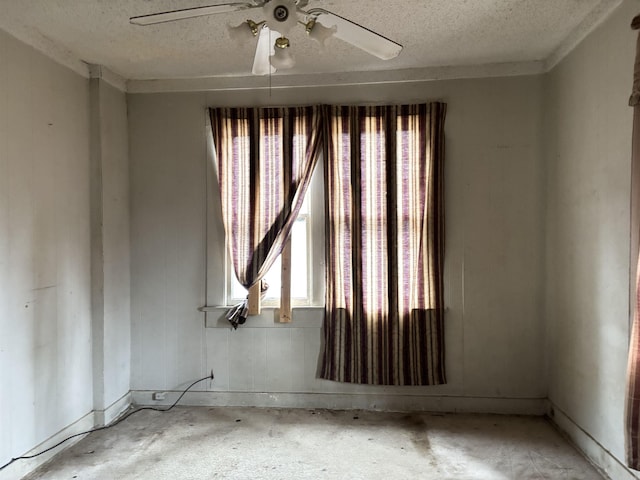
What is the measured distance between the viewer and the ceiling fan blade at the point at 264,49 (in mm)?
1828

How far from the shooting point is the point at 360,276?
3.21m

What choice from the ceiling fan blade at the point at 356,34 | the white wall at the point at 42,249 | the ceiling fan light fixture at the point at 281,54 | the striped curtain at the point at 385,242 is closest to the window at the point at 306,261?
the striped curtain at the point at 385,242

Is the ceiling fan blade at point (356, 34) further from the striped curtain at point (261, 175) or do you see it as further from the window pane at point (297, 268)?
the window pane at point (297, 268)

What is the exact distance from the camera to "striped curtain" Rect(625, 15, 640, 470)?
182 centimetres

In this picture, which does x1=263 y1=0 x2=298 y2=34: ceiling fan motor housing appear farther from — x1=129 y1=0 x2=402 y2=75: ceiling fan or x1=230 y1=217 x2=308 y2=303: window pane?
x1=230 y1=217 x2=308 y2=303: window pane

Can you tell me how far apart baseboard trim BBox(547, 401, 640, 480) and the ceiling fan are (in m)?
2.46

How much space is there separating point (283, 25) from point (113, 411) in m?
3.02

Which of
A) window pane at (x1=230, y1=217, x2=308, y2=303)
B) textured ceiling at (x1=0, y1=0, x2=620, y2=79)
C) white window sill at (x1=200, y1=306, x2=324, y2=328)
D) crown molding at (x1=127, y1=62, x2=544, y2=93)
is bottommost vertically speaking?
white window sill at (x1=200, y1=306, x2=324, y2=328)

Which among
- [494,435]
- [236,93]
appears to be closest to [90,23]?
[236,93]

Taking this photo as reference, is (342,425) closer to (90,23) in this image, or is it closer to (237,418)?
(237,418)

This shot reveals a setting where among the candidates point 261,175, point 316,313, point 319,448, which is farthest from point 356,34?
point 319,448

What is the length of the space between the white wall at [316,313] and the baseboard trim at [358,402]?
1 centimetres

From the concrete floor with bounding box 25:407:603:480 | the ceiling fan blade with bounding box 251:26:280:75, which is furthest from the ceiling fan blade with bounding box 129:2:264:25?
the concrete floor with bounding box 25:407:603:480

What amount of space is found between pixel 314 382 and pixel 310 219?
132cm
